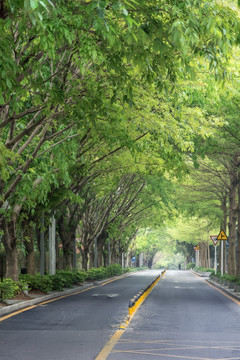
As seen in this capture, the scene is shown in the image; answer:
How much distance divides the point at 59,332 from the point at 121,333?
1.38 m

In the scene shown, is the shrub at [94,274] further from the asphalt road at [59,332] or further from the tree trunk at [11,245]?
the asphalt road at [59,332]

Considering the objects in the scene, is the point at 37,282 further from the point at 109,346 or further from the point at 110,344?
the point at 109,346

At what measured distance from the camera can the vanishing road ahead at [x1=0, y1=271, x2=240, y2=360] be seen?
9.76 meters

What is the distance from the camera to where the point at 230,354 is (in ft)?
32.0

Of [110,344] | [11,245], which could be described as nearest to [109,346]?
[110,344]

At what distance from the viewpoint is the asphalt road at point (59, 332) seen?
9.80m

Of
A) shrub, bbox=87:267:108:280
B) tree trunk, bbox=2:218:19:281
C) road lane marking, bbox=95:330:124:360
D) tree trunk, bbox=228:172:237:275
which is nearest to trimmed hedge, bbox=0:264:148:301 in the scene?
tree trunk, bbox=2:218:19:281

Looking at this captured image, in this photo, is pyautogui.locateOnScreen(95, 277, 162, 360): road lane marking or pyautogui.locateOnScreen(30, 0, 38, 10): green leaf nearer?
pyautogui.locateOnScreen(30, 0, 38, 10): green leaf

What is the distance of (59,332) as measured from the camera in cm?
1257

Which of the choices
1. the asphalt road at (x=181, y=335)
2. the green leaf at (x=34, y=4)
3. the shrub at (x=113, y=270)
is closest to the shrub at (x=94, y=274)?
the shrub at (x=113, y=270)

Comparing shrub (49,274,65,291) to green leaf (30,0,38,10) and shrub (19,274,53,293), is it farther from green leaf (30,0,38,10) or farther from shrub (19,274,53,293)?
green leaf (30,0,38,10)

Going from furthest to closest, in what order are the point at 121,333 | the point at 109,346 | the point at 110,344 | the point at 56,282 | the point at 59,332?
the point at 56,282 → the point at 59,332 → the point at 121,333 → the point at 110,344 → the point at 109,346

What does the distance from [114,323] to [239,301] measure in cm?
1050

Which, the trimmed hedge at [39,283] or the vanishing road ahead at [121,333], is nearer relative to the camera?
the vanishing road ahead at [121,333]
